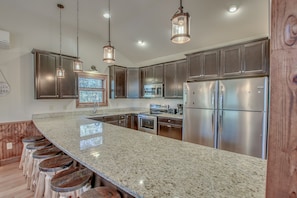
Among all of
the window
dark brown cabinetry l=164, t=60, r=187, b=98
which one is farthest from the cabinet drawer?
the window

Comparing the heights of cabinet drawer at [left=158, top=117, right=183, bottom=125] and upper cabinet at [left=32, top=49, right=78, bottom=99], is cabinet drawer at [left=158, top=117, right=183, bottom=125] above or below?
below

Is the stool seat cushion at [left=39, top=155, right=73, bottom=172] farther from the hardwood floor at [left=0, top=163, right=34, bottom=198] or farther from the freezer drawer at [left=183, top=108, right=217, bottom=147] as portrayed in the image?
the freezer drawer at [left=183, top=108, right=217, bottom=147]

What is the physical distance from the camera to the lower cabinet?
376 cm

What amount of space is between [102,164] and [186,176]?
60 centimetres

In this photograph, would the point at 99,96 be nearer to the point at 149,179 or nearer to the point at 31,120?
the point at 31,120

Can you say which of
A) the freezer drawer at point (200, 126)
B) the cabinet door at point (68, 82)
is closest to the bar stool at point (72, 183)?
the freezer drawer at point (200, 126)

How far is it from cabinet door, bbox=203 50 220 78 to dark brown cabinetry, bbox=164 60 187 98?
69 cm

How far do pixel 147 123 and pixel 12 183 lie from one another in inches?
118

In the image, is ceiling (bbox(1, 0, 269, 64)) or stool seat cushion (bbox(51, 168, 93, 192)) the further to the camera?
ceiling (bbox(1, 0, 269, 64))

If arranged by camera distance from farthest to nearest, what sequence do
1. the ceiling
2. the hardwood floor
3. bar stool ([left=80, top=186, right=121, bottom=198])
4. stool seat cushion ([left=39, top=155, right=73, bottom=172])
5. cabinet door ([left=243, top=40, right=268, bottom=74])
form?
the ceiling
cabinet door ([left=243, top=40, right=268, bottom=74])
the hardwood floor
stool seat cushion ([left=39, top=155, right=73, bottom=172])
bar stool ([left=80, top=186, right=121, bottom=198])

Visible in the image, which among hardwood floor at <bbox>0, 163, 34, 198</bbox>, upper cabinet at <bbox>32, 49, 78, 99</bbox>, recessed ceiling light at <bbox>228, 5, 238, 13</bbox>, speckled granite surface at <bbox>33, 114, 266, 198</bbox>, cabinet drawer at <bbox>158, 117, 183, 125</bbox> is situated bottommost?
hardwood floor at <bbox>0, 163, 34, 198</bbox>

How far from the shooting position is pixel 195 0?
2787 millimetres

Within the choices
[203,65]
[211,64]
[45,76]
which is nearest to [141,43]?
[203,65]

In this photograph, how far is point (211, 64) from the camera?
11.0 ft
